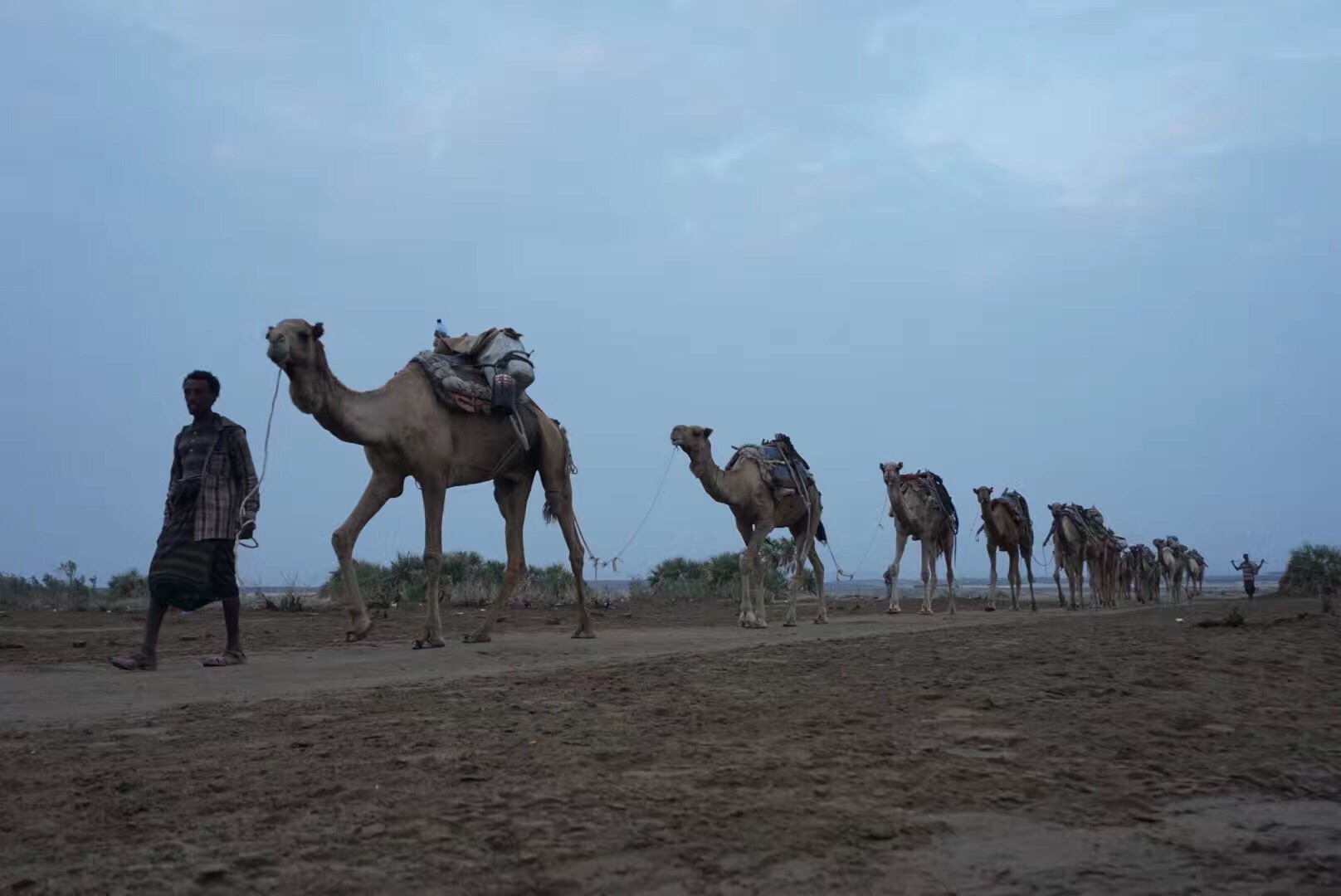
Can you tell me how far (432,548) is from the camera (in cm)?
1077

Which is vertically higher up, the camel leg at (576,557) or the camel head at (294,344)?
the camel head at (294,344)

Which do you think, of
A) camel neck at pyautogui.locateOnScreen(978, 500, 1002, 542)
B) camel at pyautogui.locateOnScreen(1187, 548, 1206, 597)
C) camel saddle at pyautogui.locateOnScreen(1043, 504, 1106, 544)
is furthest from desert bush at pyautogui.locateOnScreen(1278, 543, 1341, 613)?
camel neck at pyautogui.locateOnScreen(978, 500, 1002, 542)

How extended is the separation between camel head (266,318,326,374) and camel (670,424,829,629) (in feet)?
22.9

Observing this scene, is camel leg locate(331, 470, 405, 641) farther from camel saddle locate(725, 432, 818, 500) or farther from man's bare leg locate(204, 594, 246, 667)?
camel saddle locate(725, 432, 818, 500)

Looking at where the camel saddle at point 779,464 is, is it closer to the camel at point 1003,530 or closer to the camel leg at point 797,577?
the camel leg at point 797,577

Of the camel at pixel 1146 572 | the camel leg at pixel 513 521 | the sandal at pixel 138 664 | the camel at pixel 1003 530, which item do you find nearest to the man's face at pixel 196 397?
the sandal at pixel 138 664

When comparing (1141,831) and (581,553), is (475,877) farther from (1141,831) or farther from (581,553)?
(581,553)

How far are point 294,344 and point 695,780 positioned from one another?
682 centimetres

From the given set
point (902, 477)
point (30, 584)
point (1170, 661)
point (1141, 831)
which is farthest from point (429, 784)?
point (30, 584)

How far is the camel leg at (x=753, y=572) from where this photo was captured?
15.2 metres

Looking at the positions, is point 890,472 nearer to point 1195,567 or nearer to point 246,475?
point 246,475

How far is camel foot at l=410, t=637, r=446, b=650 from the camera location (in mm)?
10164

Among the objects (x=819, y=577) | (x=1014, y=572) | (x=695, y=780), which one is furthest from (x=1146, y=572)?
(x=695, y=780)

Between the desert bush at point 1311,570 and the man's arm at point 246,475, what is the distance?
37997 mm
